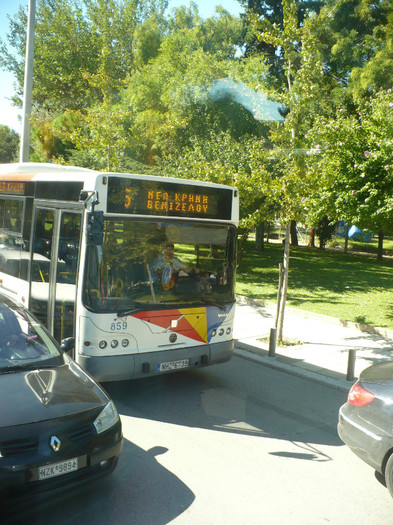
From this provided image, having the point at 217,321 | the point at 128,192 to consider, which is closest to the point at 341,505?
the point at 217,321

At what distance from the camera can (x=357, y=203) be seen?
11156mm

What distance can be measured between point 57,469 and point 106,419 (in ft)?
2.12

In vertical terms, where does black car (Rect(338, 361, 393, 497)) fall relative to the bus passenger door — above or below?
below

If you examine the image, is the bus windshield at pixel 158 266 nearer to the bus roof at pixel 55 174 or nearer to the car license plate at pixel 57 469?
the bus roof at pixel 55 174

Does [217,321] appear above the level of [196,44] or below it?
below

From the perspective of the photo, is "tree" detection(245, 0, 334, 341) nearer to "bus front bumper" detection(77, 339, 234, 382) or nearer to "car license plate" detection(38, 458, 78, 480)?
"bus front bumper" detection(77, 339, 234, 382)

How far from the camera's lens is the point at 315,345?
10789 millimetres

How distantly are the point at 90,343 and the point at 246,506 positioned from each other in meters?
2.88

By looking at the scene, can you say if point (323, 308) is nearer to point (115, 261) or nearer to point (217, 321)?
point (217, 321)

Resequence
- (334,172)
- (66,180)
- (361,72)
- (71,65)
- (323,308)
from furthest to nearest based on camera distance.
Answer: (71,65)
(361,72)
(323,308)
(334,172)
(66,180)

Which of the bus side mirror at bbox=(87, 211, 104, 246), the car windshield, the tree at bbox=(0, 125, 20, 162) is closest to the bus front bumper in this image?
the car windshield

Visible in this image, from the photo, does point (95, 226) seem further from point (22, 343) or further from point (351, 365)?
point (351, 365)

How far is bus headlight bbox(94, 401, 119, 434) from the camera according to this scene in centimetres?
443

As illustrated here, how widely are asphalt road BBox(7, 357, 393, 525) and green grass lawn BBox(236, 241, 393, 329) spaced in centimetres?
636
